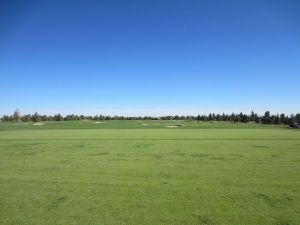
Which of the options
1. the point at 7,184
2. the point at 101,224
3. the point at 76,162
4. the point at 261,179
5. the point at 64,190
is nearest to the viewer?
the point at 101,224

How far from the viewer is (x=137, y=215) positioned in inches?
245

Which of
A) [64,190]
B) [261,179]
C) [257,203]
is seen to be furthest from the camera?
[261,179]

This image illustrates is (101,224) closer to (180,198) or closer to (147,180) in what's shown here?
(180,198)

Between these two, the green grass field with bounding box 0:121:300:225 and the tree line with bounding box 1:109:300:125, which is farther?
the tree line with bounding box 1:109:300:125

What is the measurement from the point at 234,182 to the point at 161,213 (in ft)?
12.3

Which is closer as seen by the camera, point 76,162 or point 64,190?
point 64,190

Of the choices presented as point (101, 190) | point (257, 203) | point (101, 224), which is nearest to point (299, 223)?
point (257, 203)

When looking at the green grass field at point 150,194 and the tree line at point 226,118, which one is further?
the tree line at point 226,118

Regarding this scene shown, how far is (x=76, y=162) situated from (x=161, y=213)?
8.21 m

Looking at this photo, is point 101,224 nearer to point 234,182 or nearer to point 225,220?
point 225,220

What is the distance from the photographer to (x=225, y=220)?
5.92 metres

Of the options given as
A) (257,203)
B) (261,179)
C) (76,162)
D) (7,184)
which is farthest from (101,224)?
(76,162)

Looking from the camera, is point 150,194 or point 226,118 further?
point 226,118

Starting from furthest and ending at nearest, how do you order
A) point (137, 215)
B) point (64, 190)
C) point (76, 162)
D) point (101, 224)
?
1. point (76, 162)
2. point (64, 190)
3. point (137, 215)
4. point (101, 224)
